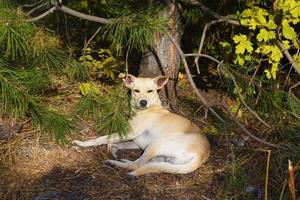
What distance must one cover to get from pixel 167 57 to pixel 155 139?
935 millimetres

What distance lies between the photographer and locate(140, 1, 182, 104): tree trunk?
4.23m

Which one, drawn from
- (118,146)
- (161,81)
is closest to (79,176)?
(118,146)

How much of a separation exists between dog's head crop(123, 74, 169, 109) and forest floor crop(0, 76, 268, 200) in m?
0.49

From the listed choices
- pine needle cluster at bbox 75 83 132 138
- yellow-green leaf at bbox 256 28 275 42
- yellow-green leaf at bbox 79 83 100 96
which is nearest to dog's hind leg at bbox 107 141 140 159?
pine needle cluster at bbox 75 83 132 138

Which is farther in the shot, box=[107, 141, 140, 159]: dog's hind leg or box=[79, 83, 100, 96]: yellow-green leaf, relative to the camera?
box=[79, 83, 100, 96]: yellow-green leaf

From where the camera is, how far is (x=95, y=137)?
3.93m

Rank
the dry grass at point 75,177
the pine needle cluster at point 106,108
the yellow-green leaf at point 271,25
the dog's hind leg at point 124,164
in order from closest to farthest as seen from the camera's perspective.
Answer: the dry grass at point 75,177, the dog's hind leg at point 124,164, the yellow-green leaf at point 271,25, the pine needle cluster at point 106,108

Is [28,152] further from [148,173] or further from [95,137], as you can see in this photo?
[148,173]

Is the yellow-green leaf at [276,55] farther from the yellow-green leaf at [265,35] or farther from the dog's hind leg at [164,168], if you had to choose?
the dog's hind leg at [164,168]

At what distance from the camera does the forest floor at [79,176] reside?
3.22m

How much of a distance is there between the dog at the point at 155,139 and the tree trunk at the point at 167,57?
32 centimetres

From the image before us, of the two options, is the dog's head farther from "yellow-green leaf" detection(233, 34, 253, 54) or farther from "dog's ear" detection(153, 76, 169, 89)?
"yellow-green leaf" detection(233, 34, 253, 54)

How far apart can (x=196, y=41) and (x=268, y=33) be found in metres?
1.27

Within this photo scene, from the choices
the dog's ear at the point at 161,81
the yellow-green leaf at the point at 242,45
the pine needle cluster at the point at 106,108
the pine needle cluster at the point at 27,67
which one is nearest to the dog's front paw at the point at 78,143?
the pine needle cluster at the point at 27,67
